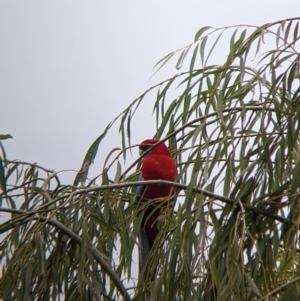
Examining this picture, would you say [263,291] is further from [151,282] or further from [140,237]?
[140,237]

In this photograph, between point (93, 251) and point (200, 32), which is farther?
point (200, 32)

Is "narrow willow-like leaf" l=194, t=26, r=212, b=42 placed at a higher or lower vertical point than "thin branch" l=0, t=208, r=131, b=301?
higher

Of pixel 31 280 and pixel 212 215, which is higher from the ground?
pixel 212 215

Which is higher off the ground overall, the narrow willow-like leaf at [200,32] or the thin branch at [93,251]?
the narrow willow-like leaf at [200,32]

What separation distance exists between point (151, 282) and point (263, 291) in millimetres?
184

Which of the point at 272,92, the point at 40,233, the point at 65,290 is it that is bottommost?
the point at 65,290

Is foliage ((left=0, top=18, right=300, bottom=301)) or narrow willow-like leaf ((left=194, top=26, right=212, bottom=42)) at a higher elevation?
narrow willow-like leaf ((left=194, top=26, right=212, bottom=42))

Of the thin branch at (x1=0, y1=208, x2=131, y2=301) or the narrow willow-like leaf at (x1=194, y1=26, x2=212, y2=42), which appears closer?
the thin branch at (x1=0, y1=208, x2=131, y2=301)

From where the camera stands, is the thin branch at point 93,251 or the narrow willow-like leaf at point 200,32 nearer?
the thin branch at point 93,251

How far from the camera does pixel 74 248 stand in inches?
50.2

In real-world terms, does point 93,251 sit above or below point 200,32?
below

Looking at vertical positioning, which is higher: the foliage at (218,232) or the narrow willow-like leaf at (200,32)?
the narrow willow-like leaf at (200,32)

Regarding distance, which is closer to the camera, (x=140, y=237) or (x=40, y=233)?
(x=40, y=233)

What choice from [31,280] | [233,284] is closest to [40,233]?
[31,280]
